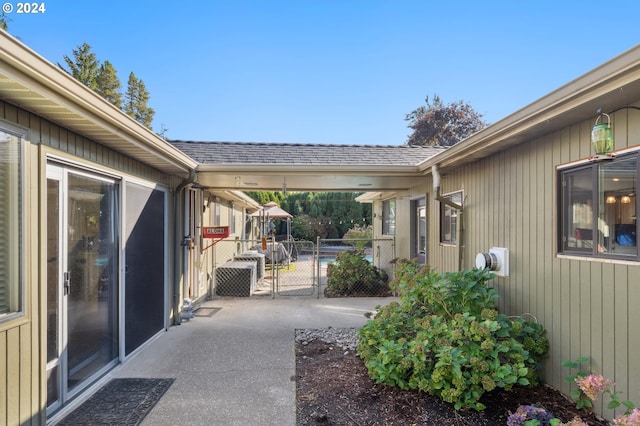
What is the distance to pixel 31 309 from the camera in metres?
2.46

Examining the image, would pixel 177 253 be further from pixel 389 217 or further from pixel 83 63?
pixel 83 63

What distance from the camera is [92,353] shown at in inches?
Answer: 134

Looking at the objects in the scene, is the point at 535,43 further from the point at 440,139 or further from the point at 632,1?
the point at 440,139

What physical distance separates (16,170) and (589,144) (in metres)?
4.20

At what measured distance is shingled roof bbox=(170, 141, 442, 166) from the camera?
605 cm

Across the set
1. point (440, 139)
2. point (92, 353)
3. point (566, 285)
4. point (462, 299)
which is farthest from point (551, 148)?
Result: point (440, 139)

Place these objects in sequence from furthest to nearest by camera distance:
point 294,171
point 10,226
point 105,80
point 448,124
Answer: point 448,124 < point 105,80 < point 294,171 < point 10,226

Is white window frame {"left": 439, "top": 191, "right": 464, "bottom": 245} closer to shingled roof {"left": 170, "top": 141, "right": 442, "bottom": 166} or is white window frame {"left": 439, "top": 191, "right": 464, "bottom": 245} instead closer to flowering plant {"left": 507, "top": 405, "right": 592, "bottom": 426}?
shingled roof {"left": 170, "top": 141, "right": 442, "bottom": 166}

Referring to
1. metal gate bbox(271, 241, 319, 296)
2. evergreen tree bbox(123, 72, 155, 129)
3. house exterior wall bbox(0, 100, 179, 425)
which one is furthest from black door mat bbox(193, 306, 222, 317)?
evergreen tree bbox(123, 72, 155, 129)

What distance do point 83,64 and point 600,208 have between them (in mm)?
22843

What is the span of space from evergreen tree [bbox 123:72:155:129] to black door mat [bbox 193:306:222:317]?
19952 millimetres

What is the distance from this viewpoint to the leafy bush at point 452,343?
273cm

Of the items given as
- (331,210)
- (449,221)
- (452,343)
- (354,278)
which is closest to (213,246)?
(354,278)

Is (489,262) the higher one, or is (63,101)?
(63,101)
